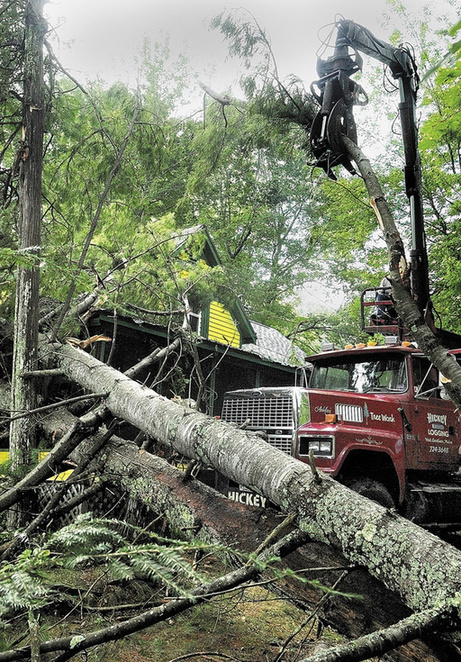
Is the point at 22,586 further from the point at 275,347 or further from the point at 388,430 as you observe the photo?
the point at 275,347

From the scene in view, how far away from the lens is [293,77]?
6.22m

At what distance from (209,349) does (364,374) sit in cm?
563

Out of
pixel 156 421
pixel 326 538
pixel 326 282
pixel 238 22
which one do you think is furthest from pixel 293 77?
pixel 326 282

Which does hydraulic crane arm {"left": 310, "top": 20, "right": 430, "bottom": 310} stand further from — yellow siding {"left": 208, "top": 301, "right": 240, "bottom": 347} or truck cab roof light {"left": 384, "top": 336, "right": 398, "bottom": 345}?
yellow siding {"left": 208, "top": 301, "right": 240, "bottom": 347}

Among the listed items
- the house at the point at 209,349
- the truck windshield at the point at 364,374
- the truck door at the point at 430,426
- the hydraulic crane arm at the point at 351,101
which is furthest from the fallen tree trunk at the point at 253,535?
the house at the point at 209,349

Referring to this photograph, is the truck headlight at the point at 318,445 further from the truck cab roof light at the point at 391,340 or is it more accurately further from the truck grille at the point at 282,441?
the truck cab roof light at the point at 391,340

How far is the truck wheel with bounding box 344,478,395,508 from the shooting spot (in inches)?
240

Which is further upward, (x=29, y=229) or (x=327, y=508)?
(x=29, y=229)

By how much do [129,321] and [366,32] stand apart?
659 centimetres

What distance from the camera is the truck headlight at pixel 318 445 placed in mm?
6008

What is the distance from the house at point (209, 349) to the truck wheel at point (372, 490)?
2.62 metres

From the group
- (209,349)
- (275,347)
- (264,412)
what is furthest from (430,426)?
(275,347)

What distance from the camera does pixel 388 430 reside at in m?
6.61

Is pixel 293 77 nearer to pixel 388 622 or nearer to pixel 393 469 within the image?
pixel 393 469
